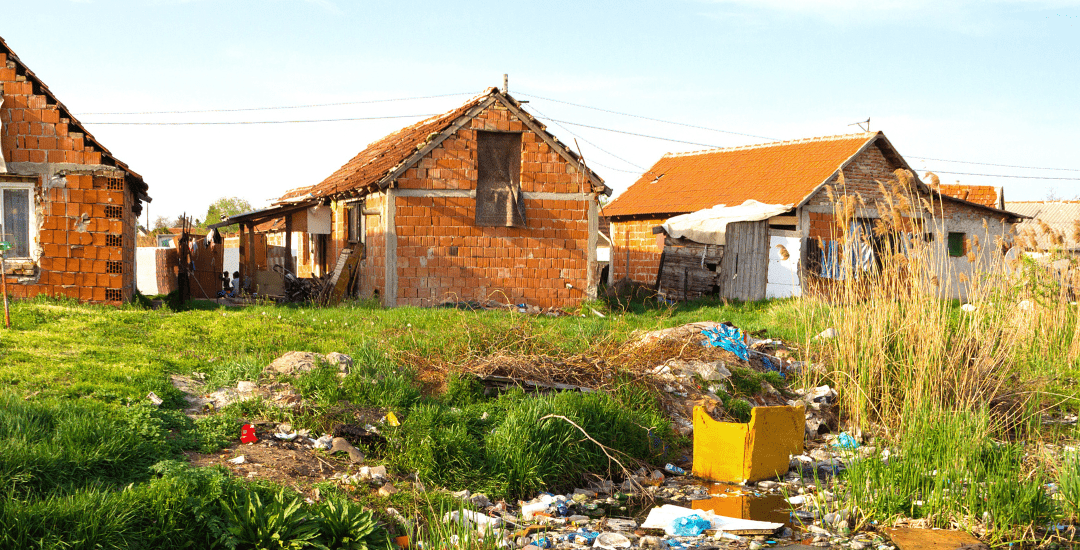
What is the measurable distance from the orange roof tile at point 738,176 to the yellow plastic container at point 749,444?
11.6 metres

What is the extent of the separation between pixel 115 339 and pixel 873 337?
344 inches

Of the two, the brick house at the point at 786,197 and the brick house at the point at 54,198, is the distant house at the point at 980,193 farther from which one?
the brick house at the point at 54,198

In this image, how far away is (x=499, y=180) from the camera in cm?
1580

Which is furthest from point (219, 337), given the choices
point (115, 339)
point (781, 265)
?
point (781, 265)

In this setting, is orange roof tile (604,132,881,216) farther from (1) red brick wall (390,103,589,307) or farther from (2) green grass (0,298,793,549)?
(2) green grass (0,298,793,549)

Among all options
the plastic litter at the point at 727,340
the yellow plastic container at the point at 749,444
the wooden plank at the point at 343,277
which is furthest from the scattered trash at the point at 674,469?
the wooden plank at the point at 343,277

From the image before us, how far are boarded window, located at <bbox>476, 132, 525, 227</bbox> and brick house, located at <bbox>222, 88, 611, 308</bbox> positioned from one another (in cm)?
2

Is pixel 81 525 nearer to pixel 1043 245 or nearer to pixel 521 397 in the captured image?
pixel 521 397

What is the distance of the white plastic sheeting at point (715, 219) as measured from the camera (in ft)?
57.7

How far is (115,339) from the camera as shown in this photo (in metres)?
9.57

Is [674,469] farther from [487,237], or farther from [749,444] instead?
[487,237]

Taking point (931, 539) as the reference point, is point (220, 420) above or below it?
above

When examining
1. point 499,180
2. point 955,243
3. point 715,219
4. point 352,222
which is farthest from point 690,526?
point 955,243

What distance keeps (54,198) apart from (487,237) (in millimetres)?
7564
